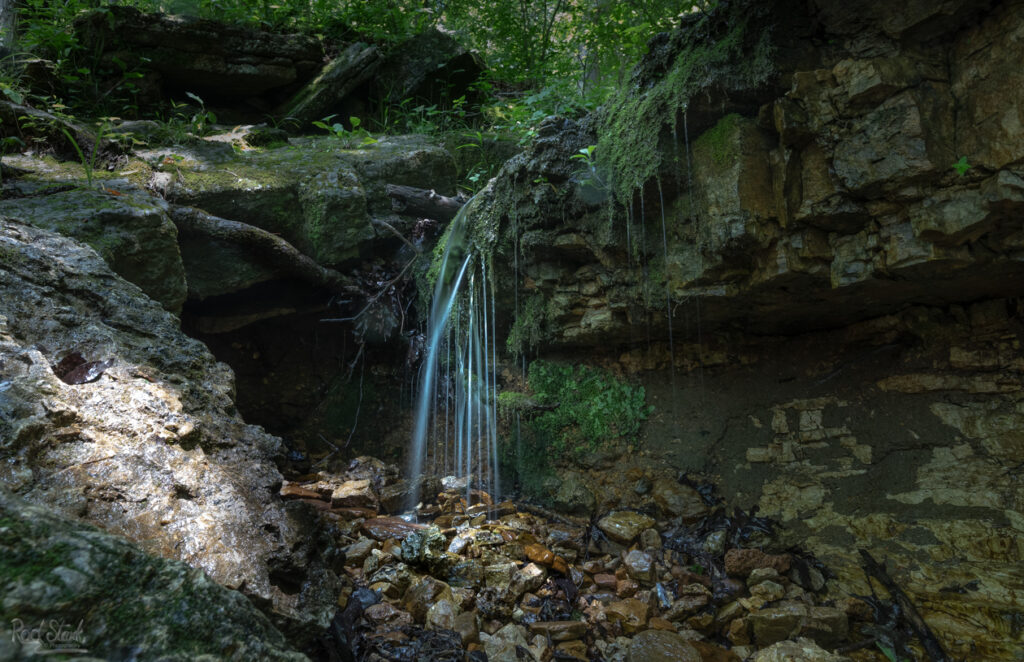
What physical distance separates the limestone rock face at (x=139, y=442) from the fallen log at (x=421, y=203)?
3.28m

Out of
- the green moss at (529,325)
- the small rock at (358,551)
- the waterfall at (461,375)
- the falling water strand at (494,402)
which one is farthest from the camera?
the waterfall at (461,375)

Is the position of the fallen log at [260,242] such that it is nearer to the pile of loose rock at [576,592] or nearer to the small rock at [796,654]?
the pile of loose rock at [576,592]

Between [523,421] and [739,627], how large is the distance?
2432mm

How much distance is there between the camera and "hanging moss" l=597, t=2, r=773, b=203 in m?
3.05

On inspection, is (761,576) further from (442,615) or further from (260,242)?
(260,242)

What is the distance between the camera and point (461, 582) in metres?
3.01

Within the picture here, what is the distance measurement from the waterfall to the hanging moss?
4.91 ft

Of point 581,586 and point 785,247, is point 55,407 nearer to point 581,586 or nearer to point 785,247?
point 581,586

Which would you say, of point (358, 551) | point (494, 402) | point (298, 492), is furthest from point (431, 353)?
point (358, 551)

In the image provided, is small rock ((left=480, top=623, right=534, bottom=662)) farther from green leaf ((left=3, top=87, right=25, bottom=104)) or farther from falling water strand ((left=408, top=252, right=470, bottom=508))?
green leaf ((left=3, top=87, right=25, bottom=104))

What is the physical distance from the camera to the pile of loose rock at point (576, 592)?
251cm

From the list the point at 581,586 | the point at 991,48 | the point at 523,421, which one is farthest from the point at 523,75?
the point at 581,586

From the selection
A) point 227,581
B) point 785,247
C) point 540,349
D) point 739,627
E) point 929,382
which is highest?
point 785,247

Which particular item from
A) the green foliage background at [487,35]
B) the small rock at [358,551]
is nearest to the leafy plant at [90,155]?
the green foliage background at [487,35]
